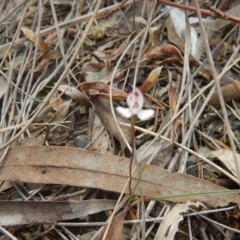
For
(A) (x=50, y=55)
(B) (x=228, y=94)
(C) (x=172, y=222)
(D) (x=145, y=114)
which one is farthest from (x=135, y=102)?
(A) (x=50, y=55)

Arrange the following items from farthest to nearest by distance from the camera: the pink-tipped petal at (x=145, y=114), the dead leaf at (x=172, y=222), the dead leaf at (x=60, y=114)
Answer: the dead leaf at (x=60, y=114)
the dead leaf at (x=172, y=222)
the pink-tipped petal at (x=145, y=114)

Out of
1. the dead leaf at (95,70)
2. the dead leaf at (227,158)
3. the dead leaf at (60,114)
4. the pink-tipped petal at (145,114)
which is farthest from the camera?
the dead leaf at (95,70)

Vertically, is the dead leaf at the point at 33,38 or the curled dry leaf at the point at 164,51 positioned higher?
the curled dry leaf at the point at 164,51

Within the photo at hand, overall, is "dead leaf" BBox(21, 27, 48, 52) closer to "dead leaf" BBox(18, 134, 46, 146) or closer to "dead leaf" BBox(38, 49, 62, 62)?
"dead leaf" BBox(38, 49, 62, 62)

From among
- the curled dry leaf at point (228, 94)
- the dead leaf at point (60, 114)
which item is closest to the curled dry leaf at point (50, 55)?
the dead leaf at point (60, 114)

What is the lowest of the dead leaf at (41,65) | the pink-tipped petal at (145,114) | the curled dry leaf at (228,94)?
the dead leaf at (41,65)

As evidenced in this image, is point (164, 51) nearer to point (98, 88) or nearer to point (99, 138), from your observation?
Answer: point (98, 88)

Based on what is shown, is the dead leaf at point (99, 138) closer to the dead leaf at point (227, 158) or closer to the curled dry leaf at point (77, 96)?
the curled dry leaf at point (77, 96)

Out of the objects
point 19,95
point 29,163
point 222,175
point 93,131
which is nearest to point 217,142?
point 222,175
